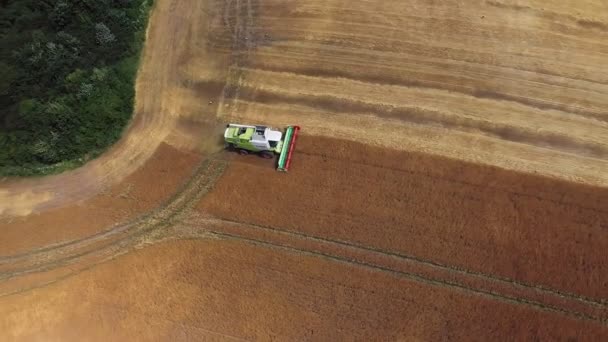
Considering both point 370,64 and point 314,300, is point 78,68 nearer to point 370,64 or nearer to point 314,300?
point 370,64

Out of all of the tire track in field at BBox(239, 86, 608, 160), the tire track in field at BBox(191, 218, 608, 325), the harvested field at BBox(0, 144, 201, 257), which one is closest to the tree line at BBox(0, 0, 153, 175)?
the harvested field at BBox(0, 144, 201, 257)

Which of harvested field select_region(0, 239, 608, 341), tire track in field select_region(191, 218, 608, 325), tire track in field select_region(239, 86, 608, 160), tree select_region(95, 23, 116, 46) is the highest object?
tree select_region(95, 23, 116, 46)

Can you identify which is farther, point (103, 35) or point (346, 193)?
point (103, 35)

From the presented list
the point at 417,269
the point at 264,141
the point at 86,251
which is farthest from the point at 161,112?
the point at 417,269

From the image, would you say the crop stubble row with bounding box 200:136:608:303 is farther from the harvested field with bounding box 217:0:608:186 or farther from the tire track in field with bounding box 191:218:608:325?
the harvested field with bounding box 217:0:608:186

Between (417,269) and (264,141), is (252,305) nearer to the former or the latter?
(417,269)

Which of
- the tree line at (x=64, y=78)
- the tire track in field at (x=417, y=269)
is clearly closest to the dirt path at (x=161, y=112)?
the tree line at (x=64, y=78)
